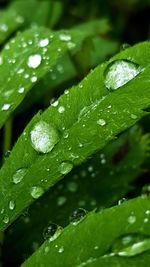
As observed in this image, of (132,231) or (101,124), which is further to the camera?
(101,124)

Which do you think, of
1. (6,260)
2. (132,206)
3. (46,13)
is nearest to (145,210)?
(132,206)

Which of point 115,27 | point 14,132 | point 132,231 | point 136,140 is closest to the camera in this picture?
point 132,231

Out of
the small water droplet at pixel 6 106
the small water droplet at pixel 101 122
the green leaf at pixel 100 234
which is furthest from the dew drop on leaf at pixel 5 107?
the green leaf at pixel 100 234

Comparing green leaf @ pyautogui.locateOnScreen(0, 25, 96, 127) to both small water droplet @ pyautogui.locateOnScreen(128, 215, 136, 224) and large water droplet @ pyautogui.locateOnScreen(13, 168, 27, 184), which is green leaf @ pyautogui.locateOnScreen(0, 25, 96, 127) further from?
small water droplet @ pyautogui.locateOnScreen(128, 215, 136, 224)

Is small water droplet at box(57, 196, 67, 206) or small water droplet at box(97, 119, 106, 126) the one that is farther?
small water droplet at box(57, 196, 67, 206)

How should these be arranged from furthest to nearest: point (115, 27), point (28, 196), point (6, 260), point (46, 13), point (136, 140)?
1. point (115, 27)
2. point (46, 13)
3. point (136, 140)
4. point (6, 260)
5. point (28, 196)

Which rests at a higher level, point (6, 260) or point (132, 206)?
point (6, 260)

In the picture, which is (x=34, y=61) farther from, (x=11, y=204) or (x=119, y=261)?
(x=119, y=261)

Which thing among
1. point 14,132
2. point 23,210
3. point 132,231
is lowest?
point 132,231

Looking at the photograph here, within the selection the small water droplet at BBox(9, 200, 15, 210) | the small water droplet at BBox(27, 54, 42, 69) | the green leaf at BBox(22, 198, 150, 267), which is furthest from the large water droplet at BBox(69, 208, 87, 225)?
the small water droplet at BBox(27, 54, 42, 69)

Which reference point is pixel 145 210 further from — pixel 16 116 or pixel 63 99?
pixel 16 116
